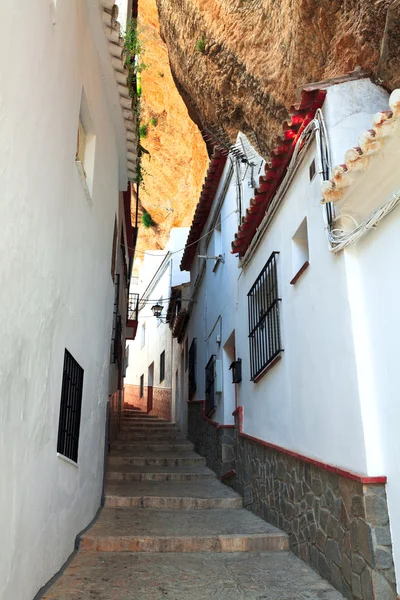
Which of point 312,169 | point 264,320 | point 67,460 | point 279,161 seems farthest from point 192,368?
point 312,169

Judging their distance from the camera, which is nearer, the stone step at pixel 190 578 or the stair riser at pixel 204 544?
the stone step at pixel 190 578

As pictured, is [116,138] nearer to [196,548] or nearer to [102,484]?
[102,484]

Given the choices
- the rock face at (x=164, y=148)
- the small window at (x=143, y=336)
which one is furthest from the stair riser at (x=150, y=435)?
the small window at (x=143, y=336)

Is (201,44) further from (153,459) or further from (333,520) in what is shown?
(333,520)

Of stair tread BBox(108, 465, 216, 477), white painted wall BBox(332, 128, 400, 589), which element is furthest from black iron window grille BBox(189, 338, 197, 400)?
white painted wall BBox(332, 128, 400, 589)

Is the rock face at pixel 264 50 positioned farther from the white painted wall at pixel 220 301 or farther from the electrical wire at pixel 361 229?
the electrical wire at pixel 361 229

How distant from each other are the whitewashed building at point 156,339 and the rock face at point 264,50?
28.2 feet

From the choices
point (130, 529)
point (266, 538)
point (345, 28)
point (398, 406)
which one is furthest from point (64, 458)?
point (345, 28)

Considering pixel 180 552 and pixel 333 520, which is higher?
pixel 333 520

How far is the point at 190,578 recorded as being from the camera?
4742 mm

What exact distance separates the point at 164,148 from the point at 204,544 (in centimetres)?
2089

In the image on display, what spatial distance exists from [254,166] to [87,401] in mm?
5379

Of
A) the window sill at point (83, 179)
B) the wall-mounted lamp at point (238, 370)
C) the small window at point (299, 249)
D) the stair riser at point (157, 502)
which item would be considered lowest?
the stair riser at point (157, 502)

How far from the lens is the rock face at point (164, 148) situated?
20828 millimetres
